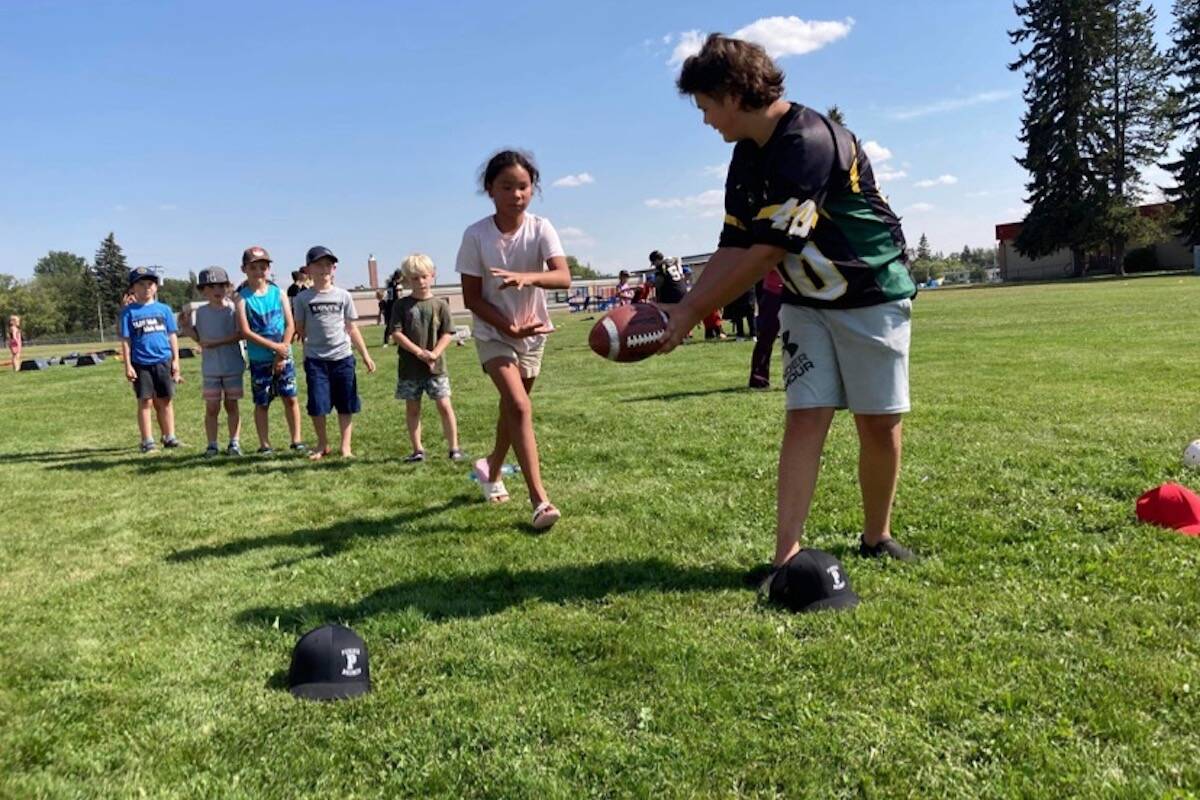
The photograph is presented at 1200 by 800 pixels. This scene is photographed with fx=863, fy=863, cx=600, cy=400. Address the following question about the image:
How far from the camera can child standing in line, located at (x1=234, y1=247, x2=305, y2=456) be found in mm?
8203

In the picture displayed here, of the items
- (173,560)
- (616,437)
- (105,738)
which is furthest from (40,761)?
(616,437)

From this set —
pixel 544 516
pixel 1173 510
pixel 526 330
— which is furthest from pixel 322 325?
pixel 1173 510

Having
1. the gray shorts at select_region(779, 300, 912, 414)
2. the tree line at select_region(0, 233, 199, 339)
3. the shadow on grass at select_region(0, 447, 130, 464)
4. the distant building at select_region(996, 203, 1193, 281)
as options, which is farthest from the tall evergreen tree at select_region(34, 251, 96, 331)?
the gray shorts at select_region(779, 300, 912, 414)

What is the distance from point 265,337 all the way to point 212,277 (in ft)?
2.90

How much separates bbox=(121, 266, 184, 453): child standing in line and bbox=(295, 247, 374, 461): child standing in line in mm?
2163

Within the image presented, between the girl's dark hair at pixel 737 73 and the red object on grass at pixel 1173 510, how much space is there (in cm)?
261

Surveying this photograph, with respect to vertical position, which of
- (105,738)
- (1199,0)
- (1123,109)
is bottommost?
(105,738)

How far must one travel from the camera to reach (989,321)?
19.7m

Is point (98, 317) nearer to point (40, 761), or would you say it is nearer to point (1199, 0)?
point (1199, 0)

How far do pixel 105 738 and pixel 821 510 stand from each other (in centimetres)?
351

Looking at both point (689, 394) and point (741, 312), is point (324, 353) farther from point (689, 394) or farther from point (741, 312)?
point (741, 312)

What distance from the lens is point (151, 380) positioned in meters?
9.10

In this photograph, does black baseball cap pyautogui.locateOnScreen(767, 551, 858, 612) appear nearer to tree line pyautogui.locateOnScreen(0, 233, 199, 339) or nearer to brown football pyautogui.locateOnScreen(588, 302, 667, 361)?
brown football pyautogui.locateOnScreen(588, 302, 667, 361)

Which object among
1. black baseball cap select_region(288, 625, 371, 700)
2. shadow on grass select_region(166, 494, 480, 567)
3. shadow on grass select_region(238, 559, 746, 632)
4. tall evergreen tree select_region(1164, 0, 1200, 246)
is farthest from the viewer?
tall evergreen tree select_region(1164, 0, 1200, 246)
